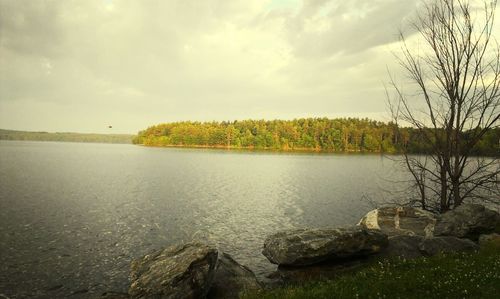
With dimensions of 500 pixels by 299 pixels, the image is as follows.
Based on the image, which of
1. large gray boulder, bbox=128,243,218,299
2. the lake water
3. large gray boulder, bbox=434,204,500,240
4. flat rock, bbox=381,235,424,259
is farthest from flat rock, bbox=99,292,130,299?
large gray boulder, bbox=434,204,500,240

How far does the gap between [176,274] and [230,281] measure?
3.41 m

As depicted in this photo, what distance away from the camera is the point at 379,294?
11289 mm

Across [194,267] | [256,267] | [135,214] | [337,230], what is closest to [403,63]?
[337,230]

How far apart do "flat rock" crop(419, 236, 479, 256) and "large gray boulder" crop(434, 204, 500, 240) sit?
2.34 meters

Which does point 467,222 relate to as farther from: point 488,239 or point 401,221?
point 401,221

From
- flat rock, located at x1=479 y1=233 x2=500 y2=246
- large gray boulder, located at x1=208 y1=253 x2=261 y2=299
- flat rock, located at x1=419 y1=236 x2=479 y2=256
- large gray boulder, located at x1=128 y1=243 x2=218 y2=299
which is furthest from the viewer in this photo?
flat rock, located at x1=479 y1=233 x2=500 y2=246

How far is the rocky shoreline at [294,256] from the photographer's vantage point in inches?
560

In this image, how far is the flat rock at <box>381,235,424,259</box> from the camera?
57.2ft

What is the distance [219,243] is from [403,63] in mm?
18936

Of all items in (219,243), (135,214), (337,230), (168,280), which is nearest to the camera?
(168,280)

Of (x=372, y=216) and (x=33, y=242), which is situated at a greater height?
(x=372, y=216)

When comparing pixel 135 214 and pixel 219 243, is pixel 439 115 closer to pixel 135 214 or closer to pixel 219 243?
pixel 219 243

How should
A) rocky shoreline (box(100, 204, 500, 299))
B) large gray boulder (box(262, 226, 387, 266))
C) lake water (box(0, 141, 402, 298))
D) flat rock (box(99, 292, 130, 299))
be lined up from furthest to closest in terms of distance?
lake water (box(0, 141, 402, 298)) < large gray boulder (box(262, 226, 387, 266)) < flat rock (box(99, 292, 130, 299)) < rocky shoreline (box(100, 204, 500, 299))

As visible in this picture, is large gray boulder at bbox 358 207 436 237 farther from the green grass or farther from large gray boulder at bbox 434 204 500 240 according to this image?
the green grass
